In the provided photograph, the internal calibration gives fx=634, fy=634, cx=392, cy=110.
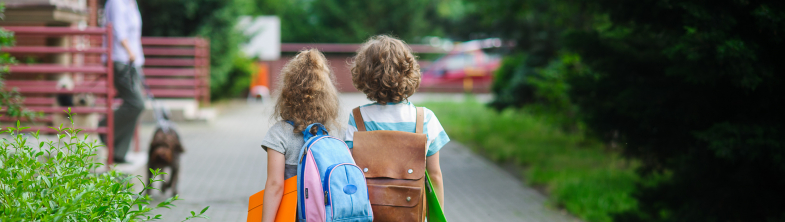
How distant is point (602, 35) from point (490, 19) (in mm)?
4085

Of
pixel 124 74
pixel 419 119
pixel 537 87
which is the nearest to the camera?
pixel 419 119

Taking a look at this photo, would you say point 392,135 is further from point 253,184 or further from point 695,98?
point 253,184

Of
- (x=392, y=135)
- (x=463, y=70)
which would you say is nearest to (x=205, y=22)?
(x=463, y=70)

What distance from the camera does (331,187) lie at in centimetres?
232

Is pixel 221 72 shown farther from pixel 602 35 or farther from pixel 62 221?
pixel 62 221

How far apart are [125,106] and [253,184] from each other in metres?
1.53

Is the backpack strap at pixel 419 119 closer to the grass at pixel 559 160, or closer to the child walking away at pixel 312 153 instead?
the child walking away at pixel 312 153

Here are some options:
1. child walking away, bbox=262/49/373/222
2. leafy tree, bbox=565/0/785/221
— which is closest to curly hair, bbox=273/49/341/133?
child walking away, bbox=262/49/373/222

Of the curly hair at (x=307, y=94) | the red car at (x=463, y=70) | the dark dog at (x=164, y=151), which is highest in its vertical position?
the curly hair at (x=307, y=94)

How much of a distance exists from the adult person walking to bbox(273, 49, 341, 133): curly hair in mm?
3613

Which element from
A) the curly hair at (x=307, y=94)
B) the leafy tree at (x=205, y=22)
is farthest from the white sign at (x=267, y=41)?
the curly hair at (x=307, y=94)

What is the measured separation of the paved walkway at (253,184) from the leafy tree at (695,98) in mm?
1387

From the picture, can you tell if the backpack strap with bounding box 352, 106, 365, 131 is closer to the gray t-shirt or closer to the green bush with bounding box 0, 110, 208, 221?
the gray t-shirt

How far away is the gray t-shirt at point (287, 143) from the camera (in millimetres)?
2516
